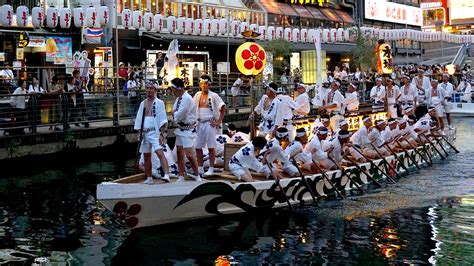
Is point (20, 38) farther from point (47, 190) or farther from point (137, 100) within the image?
point (47, 190)

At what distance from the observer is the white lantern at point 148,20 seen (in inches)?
1312

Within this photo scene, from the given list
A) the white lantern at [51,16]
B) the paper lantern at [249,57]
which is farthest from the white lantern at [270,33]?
the paper lantern at [249,57]

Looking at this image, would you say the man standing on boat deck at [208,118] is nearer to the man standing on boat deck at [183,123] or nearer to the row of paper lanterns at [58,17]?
the man standing on boat deck at [183,123]

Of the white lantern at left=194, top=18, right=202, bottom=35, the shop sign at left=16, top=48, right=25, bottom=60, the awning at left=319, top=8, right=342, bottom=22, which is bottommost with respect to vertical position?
the shop sign at left=16, top=48, right=25, bottom=60

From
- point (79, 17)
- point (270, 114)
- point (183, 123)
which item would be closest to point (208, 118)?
point (183, 123)

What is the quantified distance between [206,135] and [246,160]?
1060 mm

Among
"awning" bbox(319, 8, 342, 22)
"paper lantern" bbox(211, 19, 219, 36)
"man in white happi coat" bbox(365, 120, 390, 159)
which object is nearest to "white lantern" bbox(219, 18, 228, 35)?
"paper lantern" bbox(211, 19, 219, 36)

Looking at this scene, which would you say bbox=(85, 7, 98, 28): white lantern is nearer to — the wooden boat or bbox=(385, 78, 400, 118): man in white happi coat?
bbox=(385, 78, 400, 118): man in white happi coat

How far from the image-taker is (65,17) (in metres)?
29.1

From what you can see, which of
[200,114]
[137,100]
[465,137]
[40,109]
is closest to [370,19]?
[465,137]

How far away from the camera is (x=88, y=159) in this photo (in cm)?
2156

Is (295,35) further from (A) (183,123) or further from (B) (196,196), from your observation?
(B) (196,196)

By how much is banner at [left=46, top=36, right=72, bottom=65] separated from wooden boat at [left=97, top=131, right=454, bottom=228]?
62.8ft

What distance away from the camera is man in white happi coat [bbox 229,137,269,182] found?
12.7 meters
